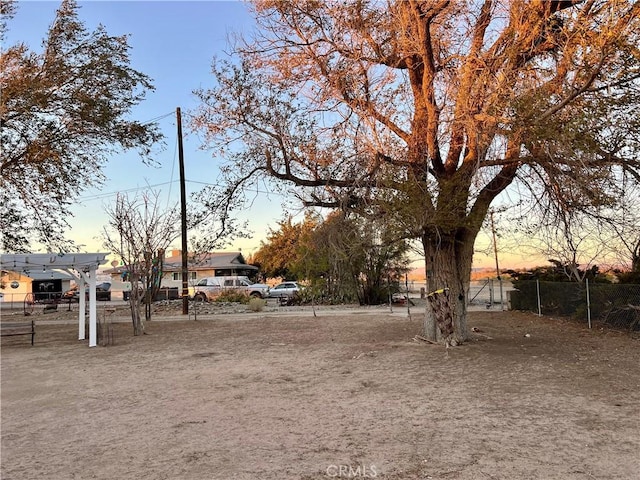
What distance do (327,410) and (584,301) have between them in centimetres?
1231

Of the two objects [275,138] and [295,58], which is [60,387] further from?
[295,58]

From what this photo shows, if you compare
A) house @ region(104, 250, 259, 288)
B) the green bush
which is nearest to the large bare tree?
the green bush

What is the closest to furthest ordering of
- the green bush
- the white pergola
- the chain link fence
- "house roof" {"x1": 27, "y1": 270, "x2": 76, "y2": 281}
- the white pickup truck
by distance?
1. the white pergola
2. the chain link fence
3. "house roof" {"x1": 27, "y1": 270, "x2": 76, "y2": 281}
4. the green bush
5. the white pickup truck

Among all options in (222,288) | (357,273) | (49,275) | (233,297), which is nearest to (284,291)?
(222,288)

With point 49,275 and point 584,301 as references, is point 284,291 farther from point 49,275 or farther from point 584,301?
point 584,301

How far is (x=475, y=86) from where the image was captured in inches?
371

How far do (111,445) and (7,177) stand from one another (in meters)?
13.1

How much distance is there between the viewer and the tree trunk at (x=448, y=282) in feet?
36.8

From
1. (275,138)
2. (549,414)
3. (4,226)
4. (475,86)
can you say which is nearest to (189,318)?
(4,226)

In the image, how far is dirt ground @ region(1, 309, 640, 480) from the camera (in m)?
4.60

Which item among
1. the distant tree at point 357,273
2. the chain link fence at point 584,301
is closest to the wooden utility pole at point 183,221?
the distant tree at point 357,273

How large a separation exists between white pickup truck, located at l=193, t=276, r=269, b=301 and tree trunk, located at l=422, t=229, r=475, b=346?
23050 millimetres

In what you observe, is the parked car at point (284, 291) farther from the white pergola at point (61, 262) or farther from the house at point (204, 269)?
the white pergola at point (61, 262)

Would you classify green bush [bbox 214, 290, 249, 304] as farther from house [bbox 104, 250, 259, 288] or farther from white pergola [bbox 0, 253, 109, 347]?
white pergola [bbox 0, 253, 109, 347]
